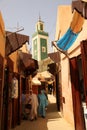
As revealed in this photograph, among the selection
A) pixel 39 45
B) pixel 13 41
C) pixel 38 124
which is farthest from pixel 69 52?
pixel 39 45

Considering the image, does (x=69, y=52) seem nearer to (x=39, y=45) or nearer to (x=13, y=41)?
(x=13, y=41)

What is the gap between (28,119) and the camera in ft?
34.9

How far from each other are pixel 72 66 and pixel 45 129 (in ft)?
9.64

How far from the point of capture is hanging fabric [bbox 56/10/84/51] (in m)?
6.28

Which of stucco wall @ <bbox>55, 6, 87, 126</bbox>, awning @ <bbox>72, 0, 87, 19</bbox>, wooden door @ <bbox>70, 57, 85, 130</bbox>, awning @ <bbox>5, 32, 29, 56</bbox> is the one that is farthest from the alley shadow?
awning @ <bbox>72, 0, 87, 19</bbox>

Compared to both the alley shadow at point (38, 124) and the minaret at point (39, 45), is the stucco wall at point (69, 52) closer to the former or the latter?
the alley shadow at point (38, 124)

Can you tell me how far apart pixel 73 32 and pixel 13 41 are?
8.19 feet

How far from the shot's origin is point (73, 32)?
7.01m

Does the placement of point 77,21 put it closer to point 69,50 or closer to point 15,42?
point 69,50

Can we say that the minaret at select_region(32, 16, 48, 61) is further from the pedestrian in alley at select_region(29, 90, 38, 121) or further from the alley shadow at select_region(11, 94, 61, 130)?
the alley shadow at select_region(11, 94, 61, 130)

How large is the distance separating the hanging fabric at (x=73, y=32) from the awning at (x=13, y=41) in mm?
1535

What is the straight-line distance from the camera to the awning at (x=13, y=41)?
7.88m

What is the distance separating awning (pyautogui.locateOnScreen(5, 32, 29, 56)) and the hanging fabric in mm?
1535

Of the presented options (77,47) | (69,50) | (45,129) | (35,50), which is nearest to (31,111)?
(45,129)
